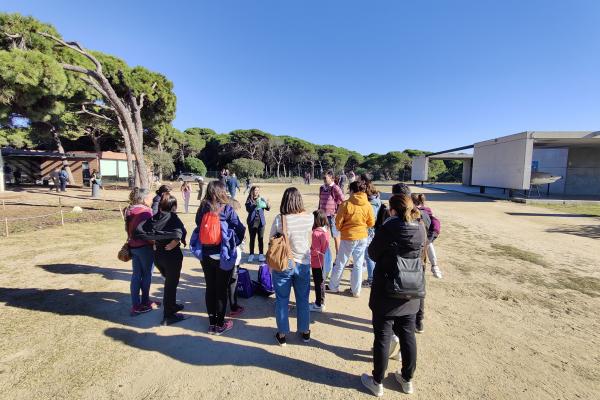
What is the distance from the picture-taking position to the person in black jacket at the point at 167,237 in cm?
302

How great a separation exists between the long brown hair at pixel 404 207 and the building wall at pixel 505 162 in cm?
1767

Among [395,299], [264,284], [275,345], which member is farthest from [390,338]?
[264,284]

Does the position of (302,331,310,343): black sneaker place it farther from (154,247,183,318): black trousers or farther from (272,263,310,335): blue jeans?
(154,247,183,318): black trousers

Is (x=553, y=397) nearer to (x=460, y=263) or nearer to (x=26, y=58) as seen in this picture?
(x=460, y=263)

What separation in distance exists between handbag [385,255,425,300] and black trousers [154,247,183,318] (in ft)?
7.46

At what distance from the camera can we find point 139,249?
3299mm

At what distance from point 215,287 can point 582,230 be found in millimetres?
11409

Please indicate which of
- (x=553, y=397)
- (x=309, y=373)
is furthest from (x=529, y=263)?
(x=309, y=373)

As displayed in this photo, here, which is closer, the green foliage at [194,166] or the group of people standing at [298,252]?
the group of people standing at [298,252]

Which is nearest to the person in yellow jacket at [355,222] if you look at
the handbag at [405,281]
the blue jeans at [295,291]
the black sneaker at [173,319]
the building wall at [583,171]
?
the blue jeans at [295,291]

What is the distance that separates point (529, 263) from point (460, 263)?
4.66 feet

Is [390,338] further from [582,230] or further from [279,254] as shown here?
[582,230]

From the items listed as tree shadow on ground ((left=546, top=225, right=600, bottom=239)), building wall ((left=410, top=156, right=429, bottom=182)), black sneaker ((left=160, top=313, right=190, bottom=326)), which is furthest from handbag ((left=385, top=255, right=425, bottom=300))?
building wall ((left=410, top=156, right=429, bottom=182))

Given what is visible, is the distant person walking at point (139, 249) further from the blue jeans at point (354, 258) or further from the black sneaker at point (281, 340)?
the blue jeans at point (354, 258)
